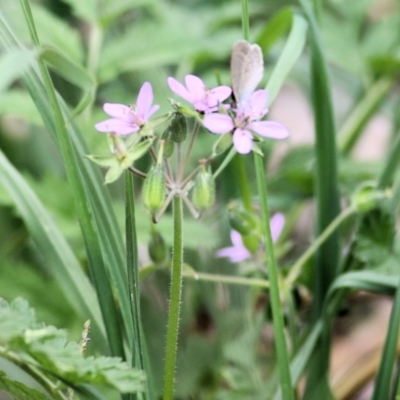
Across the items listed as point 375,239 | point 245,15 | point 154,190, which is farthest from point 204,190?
point 375,239

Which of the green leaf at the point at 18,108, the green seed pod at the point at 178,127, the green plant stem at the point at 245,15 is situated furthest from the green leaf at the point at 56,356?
the green leaf at the point at 18,108

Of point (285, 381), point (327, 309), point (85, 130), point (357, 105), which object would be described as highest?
point (357, 105)

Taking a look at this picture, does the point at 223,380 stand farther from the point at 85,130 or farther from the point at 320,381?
the point at 85,130

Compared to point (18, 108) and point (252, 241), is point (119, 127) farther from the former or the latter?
point (18, 108)

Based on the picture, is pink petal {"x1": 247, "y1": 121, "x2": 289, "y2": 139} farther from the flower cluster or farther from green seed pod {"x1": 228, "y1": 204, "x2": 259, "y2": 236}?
green seed pod {"x1": 228, "y1": 204, "x2": 259, "y2": 236}

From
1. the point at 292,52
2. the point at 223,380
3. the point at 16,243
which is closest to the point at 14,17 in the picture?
the point at 16,243

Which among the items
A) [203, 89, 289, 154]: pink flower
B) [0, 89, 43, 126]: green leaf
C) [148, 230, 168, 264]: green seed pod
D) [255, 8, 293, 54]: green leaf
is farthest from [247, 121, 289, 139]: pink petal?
[0, 89, 43, 126]: green leaf

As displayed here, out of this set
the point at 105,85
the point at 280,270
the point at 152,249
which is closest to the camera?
the point at 152,249

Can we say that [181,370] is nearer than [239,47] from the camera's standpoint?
No
